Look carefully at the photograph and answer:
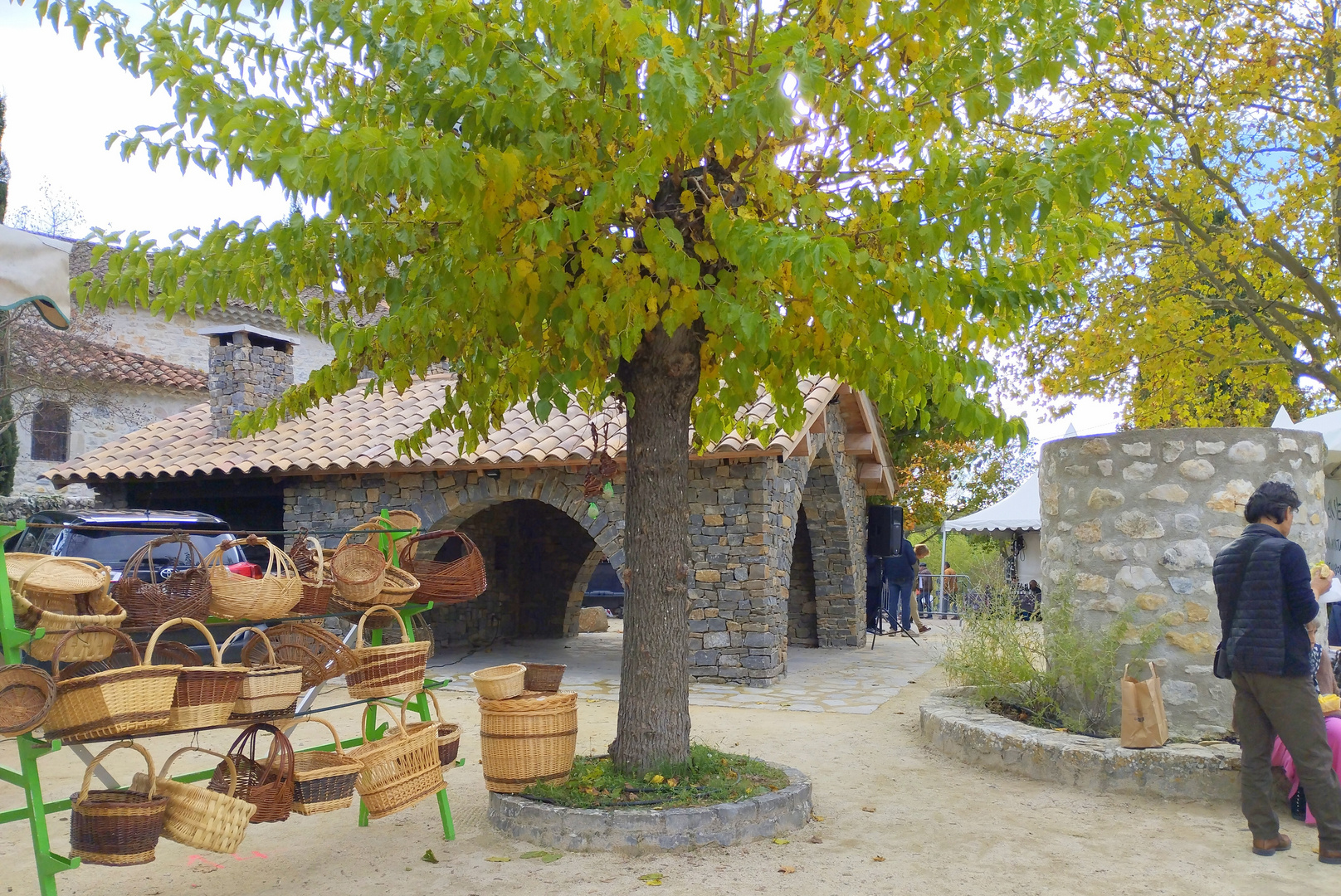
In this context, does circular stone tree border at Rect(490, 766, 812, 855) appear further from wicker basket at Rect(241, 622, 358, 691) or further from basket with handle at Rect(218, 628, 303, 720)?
basket with handle at Rect(218, 628, 303, 720)

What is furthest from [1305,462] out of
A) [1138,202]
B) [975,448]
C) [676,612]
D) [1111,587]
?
[975,448]

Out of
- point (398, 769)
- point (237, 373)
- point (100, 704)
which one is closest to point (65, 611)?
point (100, 704)

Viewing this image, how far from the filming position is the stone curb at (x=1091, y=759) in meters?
5.35

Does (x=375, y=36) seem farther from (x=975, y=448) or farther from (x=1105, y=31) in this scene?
(x=975, y=448)

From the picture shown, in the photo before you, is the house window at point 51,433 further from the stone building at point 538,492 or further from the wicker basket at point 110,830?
the wicker basket at point 110,830

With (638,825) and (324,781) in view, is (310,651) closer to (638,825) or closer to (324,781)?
(324,781)

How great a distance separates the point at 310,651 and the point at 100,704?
0.99 meters

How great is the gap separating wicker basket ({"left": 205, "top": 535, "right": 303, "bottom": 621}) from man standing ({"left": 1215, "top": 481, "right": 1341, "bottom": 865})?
14.1ft

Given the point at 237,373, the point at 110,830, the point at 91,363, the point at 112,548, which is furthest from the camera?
the point at 91,363

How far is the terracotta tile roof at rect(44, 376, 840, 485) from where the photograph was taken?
10.0 metres

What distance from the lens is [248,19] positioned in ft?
14.6

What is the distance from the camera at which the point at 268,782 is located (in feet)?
12.8

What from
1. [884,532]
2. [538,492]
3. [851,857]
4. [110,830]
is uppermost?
[538,492]

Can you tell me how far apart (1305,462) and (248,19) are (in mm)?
6267
